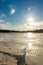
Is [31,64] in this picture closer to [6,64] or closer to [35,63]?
[35,63]

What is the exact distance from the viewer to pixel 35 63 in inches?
314

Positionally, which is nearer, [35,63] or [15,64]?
[15,64]

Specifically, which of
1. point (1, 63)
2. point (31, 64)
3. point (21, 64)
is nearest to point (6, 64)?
point (1, 63)

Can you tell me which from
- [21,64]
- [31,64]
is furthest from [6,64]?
[31,64]

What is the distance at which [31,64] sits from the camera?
25.6ft

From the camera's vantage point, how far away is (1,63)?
7.67 metres

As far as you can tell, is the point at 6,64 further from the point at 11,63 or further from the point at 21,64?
the point at 21,64

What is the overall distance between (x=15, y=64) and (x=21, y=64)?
36 centimetres

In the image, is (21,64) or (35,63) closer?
(21,64)

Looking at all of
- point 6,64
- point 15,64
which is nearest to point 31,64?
point 15,64

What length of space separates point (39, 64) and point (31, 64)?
0.47 m

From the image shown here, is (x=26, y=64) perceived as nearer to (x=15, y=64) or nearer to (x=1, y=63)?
(x=15, y=64)

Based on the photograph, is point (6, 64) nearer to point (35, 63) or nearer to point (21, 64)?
point (21, 64)

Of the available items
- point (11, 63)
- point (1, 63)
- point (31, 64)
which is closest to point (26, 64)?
point (31, 64)
